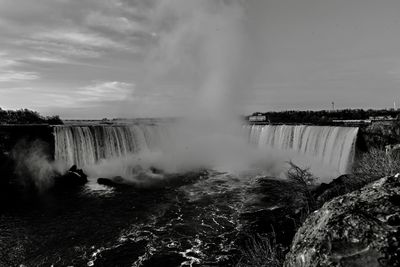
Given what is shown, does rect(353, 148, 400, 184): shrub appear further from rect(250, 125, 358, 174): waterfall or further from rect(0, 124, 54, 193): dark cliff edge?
rect(0, 124, 54, 193): dark cliff edge

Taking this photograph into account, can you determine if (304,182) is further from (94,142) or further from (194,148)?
(194,148)

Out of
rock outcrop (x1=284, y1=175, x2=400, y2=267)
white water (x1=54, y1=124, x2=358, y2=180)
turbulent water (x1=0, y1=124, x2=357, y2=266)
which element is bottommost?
turbulent water (x1=0, y1=124, x2=357, y2=266)

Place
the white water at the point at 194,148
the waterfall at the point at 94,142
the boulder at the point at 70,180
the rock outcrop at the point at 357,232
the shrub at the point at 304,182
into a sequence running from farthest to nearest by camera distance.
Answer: the waterfall at the point at 94,142, the white water at the point at 194,148, the boulder at the point at 70,180, the shrub at the point at 304,182, the rock outcrop at the point at 357,232

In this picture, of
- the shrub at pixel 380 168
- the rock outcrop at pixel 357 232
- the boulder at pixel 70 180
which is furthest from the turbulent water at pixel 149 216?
the rock outcrop at pixel 357 232

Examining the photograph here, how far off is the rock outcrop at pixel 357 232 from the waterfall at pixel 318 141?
21641 millimetres

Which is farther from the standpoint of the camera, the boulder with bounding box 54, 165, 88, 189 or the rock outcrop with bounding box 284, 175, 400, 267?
the boulder with bounding box 54, 165, 88, 189

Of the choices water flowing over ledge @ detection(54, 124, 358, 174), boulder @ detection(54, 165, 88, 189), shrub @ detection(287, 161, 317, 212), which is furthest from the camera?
water flowing over ledge @ detection(54, 124, 358, 174)

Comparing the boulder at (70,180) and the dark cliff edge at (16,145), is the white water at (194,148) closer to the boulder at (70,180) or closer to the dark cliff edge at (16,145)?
the dark cliff edge at (16,145)

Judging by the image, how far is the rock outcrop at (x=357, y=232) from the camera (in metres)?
2.74

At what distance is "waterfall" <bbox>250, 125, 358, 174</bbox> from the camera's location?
2311cm

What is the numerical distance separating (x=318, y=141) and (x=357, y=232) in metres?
25.7

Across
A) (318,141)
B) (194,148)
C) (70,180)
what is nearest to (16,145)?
(70,180)

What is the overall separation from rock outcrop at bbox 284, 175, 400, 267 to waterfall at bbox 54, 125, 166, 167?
26.3 meters

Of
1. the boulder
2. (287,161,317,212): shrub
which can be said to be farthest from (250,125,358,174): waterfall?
the boulder
